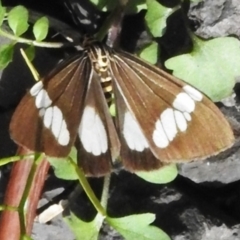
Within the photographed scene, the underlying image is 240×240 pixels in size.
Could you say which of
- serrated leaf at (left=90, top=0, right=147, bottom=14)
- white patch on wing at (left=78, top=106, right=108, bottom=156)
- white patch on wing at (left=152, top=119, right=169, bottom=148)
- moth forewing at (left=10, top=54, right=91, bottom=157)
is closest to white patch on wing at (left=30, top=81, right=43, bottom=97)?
moth forewing at (left=10, top=54, right=91, bottom=157)

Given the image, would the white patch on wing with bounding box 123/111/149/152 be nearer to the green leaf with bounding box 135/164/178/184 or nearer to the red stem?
the green leaf with bounding box 135/164/178/184

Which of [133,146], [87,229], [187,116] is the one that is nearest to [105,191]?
[87,229]

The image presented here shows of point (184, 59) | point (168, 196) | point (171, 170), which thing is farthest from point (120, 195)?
point (184, 59)

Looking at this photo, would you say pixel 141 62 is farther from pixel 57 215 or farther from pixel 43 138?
pixel 57 215

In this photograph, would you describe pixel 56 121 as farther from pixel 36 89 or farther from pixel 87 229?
pixel 87 229

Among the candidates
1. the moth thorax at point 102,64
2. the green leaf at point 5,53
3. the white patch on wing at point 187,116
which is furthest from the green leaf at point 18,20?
the white patch on wing at point 187,116

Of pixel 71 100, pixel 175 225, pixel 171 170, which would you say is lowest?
pixel 175 225
